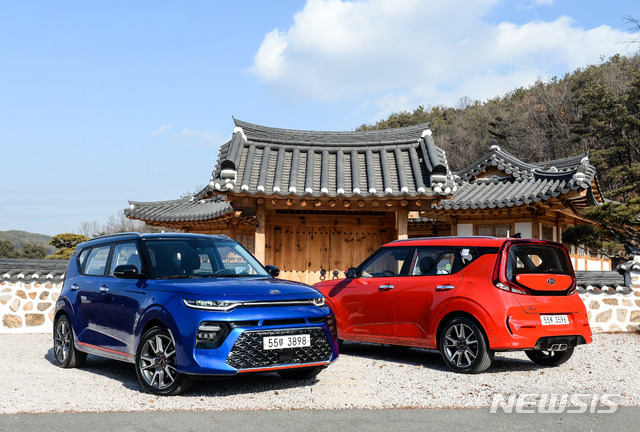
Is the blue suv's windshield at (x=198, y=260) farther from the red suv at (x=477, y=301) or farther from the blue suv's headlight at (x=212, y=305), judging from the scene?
the red suv at (x=477, y=301)

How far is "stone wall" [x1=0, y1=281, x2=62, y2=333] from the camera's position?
12.9 meters

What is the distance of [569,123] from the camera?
42.9 m

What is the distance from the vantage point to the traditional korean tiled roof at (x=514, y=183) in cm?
1636

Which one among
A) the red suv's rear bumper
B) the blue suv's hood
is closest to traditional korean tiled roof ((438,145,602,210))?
the red suv's rear bumper

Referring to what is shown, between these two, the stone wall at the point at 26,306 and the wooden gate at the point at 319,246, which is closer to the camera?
the stone wall at the point at 26,306

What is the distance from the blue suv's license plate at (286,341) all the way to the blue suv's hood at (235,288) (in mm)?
412

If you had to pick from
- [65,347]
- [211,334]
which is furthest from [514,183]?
[211,334]

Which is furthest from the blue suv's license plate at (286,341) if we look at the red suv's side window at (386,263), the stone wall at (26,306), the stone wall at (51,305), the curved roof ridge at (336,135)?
the curved roof ridge at (336,135)

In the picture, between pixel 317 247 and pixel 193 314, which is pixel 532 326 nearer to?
pixel 193 314

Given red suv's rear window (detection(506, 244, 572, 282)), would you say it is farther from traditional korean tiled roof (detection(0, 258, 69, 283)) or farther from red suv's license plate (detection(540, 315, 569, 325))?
traditional korean tiled roof (detection(0, 258, 69, 283))

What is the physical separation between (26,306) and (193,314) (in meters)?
8.59

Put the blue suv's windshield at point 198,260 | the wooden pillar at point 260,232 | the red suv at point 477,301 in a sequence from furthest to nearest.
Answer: the wooden pillar at point 260,232 < the red suv at point 477,301 < the blue suv's windshield at point 198,260

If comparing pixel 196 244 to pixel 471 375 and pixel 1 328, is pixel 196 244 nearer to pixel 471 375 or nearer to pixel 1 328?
pixel 471 375

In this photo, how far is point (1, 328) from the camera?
12.8 m
